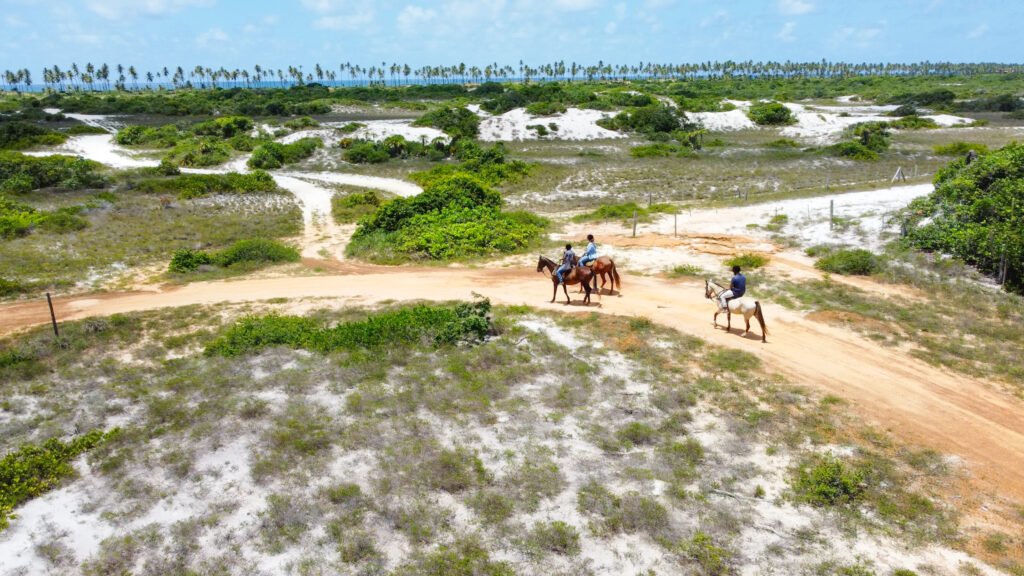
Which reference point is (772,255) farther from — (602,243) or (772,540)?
(772,540)

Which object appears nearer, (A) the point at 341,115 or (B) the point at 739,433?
(B) the point at 739,433

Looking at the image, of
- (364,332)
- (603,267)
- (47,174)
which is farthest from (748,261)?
(47,174)

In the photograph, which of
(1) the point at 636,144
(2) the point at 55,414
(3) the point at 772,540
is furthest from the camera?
(1) the point at 636,144

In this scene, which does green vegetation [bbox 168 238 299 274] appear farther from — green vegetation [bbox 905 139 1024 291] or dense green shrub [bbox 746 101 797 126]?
dense green shrub [bbox 746 101 797 126]

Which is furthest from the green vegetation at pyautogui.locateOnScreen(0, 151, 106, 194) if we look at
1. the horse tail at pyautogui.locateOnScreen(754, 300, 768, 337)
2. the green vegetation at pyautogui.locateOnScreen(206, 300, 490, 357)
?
the horse tail at pyautogui.locateOnScreen(754, 300, 768, 337)

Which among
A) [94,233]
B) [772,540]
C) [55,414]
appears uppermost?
[94,233]

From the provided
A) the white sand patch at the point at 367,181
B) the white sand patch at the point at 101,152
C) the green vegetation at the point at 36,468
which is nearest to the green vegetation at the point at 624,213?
the white sand patch at the point at 367,181

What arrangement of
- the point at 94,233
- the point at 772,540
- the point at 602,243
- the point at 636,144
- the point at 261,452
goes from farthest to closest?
1. the point at 636,144
2. the point at 94,233
3. the point at 602,243
4. the point at 261,452
5. the point at 772,540

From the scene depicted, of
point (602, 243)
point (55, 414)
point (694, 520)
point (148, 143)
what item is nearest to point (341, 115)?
point (148, 143)
